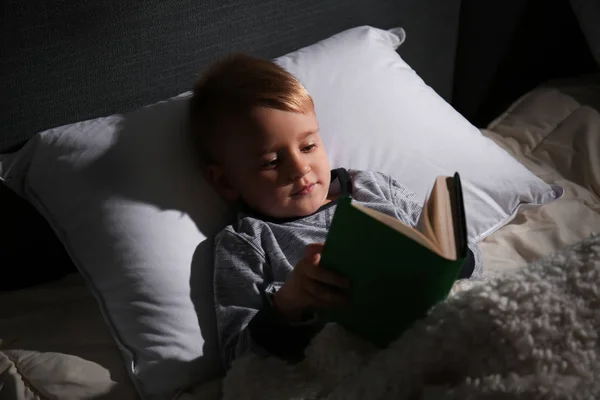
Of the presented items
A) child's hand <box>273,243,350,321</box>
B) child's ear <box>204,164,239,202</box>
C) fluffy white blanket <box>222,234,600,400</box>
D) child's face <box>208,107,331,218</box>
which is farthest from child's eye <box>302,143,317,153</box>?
fluffy white blanket <box>222,234,600,400</box>

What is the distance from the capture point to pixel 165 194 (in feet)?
3.38

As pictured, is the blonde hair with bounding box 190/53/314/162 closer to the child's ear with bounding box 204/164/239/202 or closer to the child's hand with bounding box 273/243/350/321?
the child's ear with bounding box 204/164/239/202

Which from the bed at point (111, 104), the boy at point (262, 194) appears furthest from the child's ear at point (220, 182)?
the bed at point (111, 104)

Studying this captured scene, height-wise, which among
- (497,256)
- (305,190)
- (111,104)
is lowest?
(497,256)

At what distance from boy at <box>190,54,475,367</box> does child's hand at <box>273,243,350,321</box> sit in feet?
0.04

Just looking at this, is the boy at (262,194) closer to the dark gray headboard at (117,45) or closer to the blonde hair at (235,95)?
the blonde hair at (235,95)

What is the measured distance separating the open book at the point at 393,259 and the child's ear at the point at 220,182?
0.32 m

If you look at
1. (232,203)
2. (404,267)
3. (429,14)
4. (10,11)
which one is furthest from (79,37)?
(429,14)

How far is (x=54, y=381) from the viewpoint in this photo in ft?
3.00

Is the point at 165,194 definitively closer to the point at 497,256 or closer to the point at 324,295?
the point at 324,295

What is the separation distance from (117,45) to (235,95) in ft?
0.77

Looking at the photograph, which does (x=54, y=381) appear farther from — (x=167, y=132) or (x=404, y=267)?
(x=404, y=267)

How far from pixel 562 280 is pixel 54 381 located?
0.68m

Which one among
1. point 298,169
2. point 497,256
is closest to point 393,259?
point 298,169
